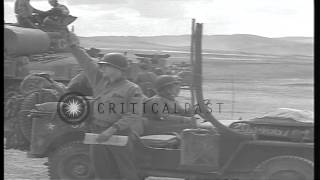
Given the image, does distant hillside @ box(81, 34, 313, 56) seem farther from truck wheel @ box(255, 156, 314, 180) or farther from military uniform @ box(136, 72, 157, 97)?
truck wheel @ box(255, 156, 314, 180)

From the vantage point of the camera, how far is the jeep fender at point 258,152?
20.1 feet

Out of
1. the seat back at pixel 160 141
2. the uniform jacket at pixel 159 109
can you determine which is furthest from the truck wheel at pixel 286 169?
the uniform jacket at pixel 159 109

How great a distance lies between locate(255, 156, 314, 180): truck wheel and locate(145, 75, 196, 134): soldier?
40.8 inches

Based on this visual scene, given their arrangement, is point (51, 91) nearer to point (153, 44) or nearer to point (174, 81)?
point (174, 81)

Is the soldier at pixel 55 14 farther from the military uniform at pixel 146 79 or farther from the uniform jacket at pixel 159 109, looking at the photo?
the uniform jacket at pixel 159 109

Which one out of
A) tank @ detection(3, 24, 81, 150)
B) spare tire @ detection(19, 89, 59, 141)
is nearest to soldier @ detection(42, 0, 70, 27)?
tank @ detection(3, 24, 81, 150)

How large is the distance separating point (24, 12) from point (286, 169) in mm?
7955

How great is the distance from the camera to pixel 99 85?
22.0 ft

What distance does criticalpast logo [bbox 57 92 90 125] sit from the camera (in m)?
6.95

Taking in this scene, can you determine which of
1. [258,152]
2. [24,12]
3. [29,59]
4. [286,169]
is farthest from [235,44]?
[286,169]

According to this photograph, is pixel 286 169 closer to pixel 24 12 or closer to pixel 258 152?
pixel 258 152

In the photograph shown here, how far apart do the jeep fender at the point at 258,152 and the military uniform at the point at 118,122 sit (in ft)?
3.13

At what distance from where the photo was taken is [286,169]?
6.10 metres

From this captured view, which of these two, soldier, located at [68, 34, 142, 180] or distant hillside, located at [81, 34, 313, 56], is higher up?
distant hillside, located at [81, 34, 313, 56]
